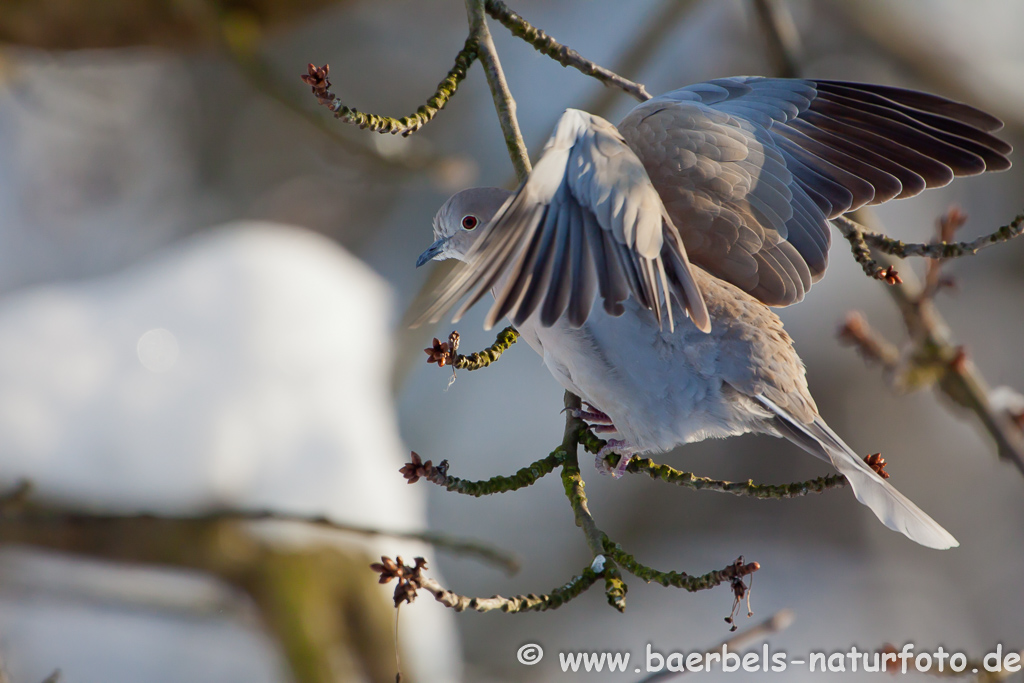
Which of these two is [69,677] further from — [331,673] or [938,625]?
[938,625]

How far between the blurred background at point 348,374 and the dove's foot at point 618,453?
102 centimetres

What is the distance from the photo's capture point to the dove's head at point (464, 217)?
166 cm

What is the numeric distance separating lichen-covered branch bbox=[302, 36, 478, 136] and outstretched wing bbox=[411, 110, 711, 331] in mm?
229

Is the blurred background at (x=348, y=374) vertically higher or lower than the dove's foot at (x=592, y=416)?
higher

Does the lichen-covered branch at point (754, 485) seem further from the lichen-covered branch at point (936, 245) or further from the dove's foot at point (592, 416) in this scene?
the lichen-covered branch at point (936, 245)

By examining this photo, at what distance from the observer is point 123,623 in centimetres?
259

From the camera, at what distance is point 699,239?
5.35 feet

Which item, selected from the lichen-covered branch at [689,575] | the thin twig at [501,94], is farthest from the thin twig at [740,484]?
the thin twig at [501,94]

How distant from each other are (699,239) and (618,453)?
49 centimetres

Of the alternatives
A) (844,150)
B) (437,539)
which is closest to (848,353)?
(844,150)

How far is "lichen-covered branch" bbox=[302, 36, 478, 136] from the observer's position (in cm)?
120

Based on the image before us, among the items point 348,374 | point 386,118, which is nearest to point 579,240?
point 386,118

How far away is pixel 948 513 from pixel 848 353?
4.42 feet

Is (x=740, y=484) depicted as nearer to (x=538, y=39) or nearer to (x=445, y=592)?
(x=445, y=592)
